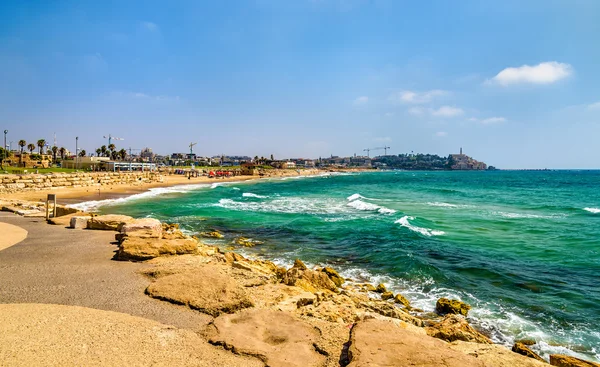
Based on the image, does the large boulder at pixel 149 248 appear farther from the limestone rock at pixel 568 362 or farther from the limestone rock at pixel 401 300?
the limestone rock at pixel 568 362

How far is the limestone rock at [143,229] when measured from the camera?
1245 cm

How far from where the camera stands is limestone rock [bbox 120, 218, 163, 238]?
Answer: 12453 mm

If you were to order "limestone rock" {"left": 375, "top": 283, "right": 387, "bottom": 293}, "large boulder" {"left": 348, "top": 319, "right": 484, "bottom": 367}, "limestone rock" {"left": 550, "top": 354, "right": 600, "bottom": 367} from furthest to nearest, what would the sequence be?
"limestone rock" {"left": 375, "top": 283, "right": 387, "bottom": 293} < "limestone rock" {"left": 550, "top": 354, "right": 600, "bottom": 367} < "large boulder" {"left": 348, "top": 319, "right": 484, "bottom": 367}

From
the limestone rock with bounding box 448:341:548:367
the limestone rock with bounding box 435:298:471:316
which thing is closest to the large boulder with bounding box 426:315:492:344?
the limestone rock with bounding box 448:341:548:367

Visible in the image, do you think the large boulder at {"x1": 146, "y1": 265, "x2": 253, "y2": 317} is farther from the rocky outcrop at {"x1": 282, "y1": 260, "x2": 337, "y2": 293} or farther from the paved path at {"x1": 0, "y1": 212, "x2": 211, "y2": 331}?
the rocky outcrop at {"x1": 282, "y1": 260, "x2": 337, "y2": 293}

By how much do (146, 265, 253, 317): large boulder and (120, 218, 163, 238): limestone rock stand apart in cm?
443

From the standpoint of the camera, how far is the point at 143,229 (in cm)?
1302

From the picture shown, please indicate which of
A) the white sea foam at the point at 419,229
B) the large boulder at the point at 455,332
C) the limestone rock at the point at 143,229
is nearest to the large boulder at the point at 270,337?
the large boulder at the point at 455,332

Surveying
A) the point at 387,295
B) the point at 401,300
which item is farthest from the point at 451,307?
the point at 387,295

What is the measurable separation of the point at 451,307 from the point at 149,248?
32.0 ft

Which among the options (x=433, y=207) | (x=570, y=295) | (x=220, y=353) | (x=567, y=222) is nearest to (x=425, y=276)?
(x=570, y=295)

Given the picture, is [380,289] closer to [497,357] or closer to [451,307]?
[451,307]

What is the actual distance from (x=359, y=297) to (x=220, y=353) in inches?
202

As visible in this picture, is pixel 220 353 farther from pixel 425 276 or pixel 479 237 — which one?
pixel 479 237
